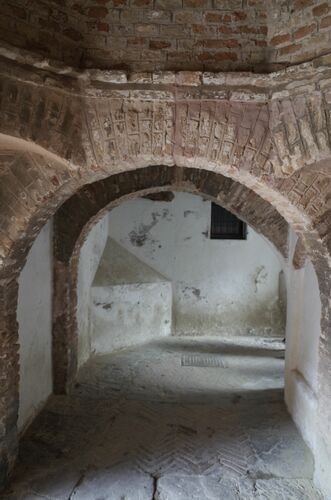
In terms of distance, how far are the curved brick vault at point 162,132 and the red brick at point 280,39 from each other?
13.9 inches

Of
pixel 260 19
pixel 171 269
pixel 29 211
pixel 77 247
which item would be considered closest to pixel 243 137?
pixel 260 19

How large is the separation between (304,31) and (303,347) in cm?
325

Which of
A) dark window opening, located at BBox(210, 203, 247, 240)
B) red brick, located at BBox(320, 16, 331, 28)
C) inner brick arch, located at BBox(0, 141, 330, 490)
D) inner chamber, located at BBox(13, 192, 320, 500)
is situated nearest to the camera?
red brick, located at BBox(320, 16, 331, 28)

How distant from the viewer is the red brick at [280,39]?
296 cm

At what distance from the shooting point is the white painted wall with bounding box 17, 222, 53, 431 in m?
4.41

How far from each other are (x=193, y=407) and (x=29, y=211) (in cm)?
337

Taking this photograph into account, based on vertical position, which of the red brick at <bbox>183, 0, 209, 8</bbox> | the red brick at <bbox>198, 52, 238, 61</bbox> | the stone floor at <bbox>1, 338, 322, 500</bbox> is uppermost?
the red brick at <bbox>183, 0, 209, 8</bbox>

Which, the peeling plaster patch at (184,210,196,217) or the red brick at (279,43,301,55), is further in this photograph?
the peeling plaster patch at (184,210,196,217)

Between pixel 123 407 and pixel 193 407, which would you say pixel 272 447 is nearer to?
pixel 193 407

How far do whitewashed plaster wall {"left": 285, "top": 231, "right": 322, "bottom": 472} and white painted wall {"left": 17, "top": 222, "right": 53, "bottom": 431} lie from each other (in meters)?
2.98

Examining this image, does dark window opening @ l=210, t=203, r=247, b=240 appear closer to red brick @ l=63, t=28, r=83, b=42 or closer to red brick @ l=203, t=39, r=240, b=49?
red brick @ l=203, t=39, r=240, b=49

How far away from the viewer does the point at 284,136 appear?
282 centimetres

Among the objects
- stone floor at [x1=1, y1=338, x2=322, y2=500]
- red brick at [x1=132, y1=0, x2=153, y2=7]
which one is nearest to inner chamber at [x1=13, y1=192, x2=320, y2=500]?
stone floor at [x1=1, y1=338, x2=322, y2=500]

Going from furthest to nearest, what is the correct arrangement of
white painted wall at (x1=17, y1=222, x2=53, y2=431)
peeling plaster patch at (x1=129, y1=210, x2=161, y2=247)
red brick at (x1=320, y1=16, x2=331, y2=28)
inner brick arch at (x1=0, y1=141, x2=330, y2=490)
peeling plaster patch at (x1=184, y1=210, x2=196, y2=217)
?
peeling plaster patch at (x1=184, y1=210, x2=196, y2=217)
peeling plaster patch at (x1=129, y1=210, x2=161, y2=247)
white painted wall at (x1=17, y1=222, x2=53, y2=431)
inner brick arch at (x1=0, y1=141, x2=330, y2=490)
red brick at (x1=320, y1=16, x2=331, y2=28)
